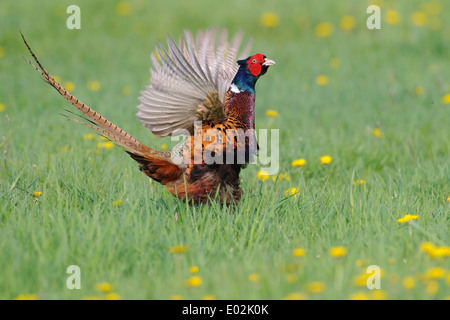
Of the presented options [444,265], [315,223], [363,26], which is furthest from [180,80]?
[363,26]

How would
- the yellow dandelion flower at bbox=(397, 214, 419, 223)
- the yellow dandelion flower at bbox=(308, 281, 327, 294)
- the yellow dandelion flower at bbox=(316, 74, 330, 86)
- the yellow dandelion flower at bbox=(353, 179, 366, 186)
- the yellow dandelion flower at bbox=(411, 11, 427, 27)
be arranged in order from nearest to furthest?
the yellow dandelion flower at bbox=(308, 281, 327, 294), the yellow dandelion flower at bbox=(397, 214, 419, 223), the yellow dandelion flower at bbox=(353, 179, 366, 186), the yellow dandelion flower at bbox=(316, 74, 330, 86), the yellow dandelion flower at bbox=(411, 11, 427, 27)

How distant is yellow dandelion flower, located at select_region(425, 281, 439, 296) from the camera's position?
234cm

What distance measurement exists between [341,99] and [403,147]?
1.59 meters

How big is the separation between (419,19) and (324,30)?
53.3 inches

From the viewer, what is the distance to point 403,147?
5016 mm

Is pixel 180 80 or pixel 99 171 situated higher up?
pixel 180 80

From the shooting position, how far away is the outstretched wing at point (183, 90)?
10.9 ft

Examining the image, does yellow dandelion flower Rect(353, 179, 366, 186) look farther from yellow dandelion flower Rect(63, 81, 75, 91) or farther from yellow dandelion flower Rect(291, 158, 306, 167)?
yellow dandelion flower Rect(63, 81, 75, 91)

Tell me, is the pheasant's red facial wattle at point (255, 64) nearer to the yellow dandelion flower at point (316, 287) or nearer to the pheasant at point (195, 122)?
the pheasant at point (195, 122)

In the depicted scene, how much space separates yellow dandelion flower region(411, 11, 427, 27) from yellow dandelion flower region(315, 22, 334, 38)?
1.17 metres

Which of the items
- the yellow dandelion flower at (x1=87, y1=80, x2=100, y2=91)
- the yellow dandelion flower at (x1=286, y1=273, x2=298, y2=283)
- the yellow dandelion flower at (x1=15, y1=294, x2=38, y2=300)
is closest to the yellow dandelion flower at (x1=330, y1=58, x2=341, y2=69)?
the yellow dandelion flower at (x1=87, y1=80, x2=100, y2=91)

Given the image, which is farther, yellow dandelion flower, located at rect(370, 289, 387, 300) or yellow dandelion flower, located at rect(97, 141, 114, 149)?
yellow dandelion flower, located at rect(97, 141, 114, 149)

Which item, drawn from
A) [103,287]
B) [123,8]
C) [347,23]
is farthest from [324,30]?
[103,287]
